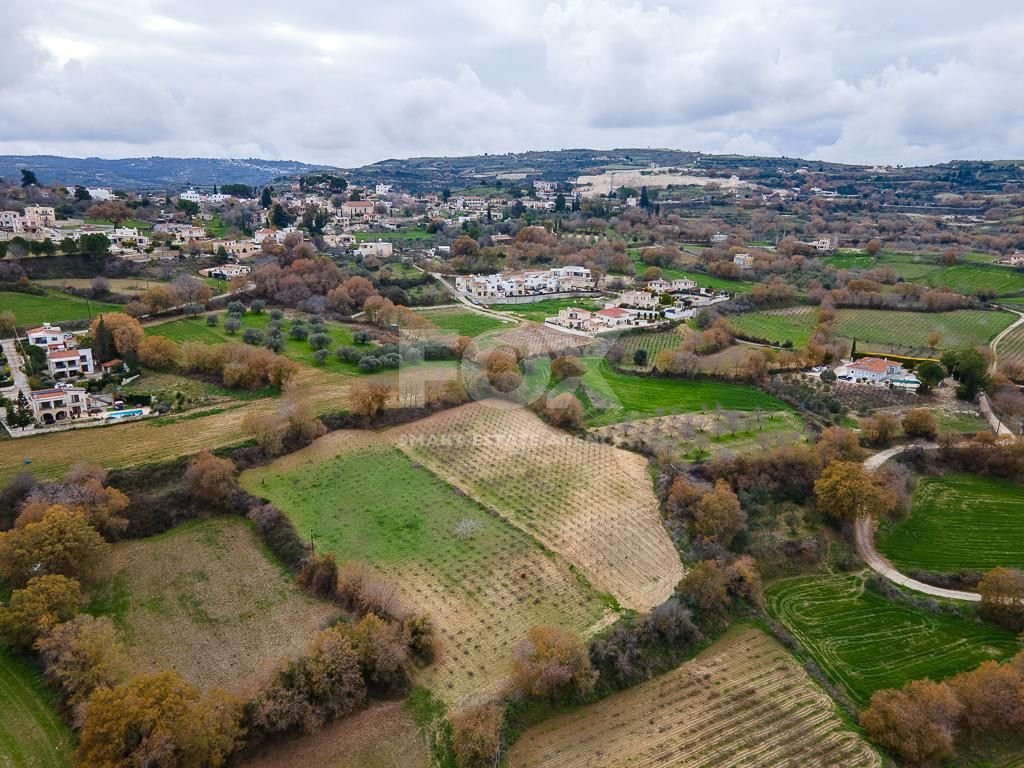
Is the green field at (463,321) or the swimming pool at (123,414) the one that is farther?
the green field at (463,321)

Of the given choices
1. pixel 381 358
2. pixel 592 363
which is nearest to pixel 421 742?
pixel 381 358

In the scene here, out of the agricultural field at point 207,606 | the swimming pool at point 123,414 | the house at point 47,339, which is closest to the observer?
the agricultural field at point 207,606

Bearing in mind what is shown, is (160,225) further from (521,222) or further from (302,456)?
(302,456)

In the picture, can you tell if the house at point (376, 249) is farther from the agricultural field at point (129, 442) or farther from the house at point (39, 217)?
the agricultural field at point (129, 442)

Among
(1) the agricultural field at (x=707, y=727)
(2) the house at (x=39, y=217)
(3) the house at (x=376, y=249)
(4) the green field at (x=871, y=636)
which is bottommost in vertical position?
(1) the agricultural field at (x=707, y=727)

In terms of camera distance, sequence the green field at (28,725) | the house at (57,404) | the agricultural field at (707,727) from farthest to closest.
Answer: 1. the house at (57,404)
2. the agricultural field at (707,727)
3. the green field at (28,725)

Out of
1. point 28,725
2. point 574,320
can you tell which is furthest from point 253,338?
point 28,725

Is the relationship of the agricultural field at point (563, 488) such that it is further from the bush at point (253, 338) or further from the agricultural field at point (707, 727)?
the bush at point (253, 338)

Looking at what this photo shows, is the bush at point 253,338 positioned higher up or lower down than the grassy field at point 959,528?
higher up

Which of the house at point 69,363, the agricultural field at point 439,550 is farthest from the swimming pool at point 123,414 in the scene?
the agricultural field at point 439,550
